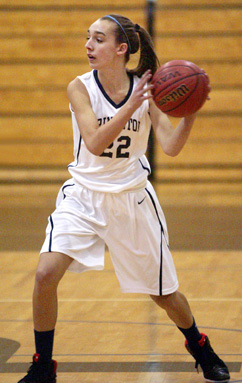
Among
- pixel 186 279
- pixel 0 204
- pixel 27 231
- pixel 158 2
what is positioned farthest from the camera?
pixel 158 2

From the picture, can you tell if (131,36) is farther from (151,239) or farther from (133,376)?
(133,376)

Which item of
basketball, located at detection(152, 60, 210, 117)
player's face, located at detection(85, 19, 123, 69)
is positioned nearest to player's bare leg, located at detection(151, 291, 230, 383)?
basketball, located at detection(152, 60, 210, 117)

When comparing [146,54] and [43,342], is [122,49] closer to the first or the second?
[146,54]

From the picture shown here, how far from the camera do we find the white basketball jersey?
10.1 feet

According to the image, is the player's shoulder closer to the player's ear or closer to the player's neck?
the player's neck

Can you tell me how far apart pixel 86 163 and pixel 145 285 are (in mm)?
631

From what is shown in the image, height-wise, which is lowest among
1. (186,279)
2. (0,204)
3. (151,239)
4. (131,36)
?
(0,204)

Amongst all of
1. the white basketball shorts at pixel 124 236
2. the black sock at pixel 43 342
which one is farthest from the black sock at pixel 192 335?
the black sock at pixel 43 342

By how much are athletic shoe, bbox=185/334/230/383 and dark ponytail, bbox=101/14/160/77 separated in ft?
4.31

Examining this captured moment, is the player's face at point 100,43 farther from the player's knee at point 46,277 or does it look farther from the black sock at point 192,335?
the black sock at point 192,335

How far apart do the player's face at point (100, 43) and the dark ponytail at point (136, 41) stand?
0.04 meters

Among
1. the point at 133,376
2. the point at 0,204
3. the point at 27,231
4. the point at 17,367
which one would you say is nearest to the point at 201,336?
the point at 133,376

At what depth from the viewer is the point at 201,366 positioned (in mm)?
3154

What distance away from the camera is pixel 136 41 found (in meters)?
3.13
